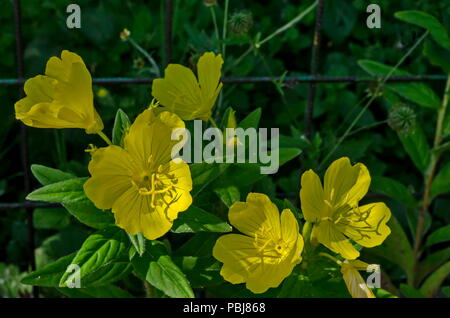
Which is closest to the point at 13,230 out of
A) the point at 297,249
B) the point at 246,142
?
the point at 246,142

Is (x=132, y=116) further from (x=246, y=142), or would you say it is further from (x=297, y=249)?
(x=297, y=249)

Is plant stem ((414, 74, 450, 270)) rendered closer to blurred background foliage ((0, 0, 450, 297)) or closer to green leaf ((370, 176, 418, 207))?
green leaf ((370, 176, 418, 207))

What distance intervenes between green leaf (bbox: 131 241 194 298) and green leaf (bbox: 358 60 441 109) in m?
0.73

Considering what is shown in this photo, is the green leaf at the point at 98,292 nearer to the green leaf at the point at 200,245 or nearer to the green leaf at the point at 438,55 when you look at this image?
the green leaf at the point at 200,245

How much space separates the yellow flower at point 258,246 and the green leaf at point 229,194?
72 mm

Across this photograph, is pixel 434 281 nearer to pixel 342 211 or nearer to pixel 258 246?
pixel 342 211

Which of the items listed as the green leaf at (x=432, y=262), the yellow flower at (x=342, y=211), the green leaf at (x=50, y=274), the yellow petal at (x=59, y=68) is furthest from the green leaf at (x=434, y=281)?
the yellow petal at (x=59, y=68)

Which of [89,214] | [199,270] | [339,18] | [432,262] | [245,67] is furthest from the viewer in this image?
[339,18]

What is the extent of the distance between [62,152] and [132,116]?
0.74 feet

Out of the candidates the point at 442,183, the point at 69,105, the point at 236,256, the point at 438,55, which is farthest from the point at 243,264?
the point at 438,55

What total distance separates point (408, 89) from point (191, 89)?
63 centimetres

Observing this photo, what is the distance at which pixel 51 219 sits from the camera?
2.09 metres

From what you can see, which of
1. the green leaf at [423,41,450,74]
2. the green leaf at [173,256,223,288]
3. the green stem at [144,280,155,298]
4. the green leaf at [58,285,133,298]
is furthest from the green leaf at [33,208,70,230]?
the green leaf at [423,41,450,74]
